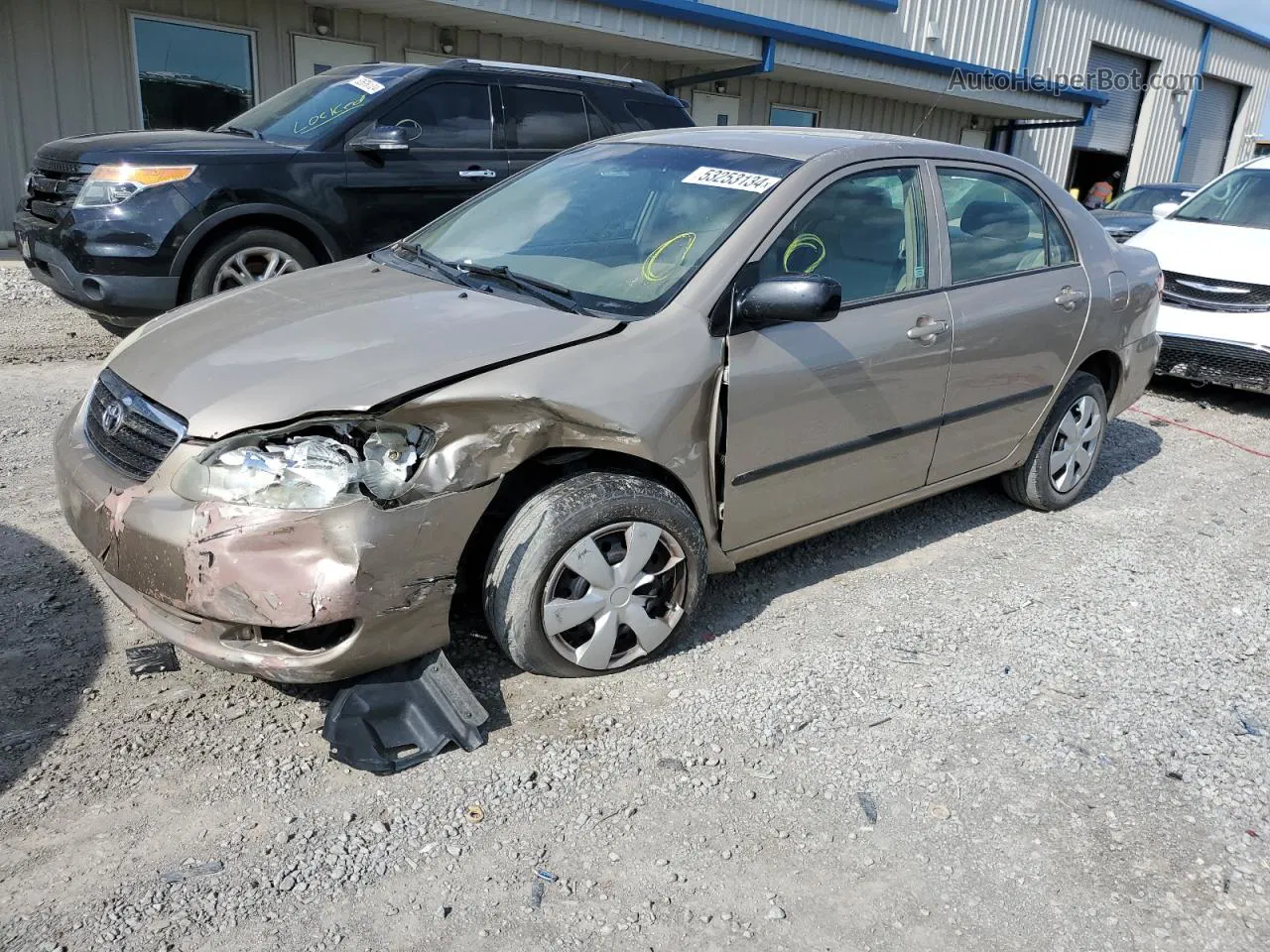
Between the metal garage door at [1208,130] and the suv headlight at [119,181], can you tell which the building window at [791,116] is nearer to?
the suv headlight at [119,181]

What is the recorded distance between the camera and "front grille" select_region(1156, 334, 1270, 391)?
7.08 m

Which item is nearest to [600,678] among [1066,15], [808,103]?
[808,103]

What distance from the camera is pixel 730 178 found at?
3.71 metres

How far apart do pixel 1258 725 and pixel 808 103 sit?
14373 mm

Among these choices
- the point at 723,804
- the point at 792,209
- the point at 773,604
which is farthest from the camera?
the point at 773,604

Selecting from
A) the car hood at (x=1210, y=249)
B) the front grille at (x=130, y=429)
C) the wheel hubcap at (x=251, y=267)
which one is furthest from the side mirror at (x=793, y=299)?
the car hood at (x=1210, y=249)

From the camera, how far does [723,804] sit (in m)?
2.82

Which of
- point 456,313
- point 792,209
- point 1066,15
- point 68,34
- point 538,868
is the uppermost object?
point 1066,15

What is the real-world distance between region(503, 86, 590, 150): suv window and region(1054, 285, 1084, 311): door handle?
13.5 feet

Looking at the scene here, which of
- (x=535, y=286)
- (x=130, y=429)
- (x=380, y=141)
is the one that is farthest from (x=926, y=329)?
(x=380, y=141)

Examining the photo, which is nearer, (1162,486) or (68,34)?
(1162,486)

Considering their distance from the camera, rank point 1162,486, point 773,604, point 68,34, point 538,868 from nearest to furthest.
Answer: point 538,868 < point 773,604 < point 1162,486 < point 68,34

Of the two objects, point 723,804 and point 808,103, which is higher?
point 808,103

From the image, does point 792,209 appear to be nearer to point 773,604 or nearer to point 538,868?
point 773,604
